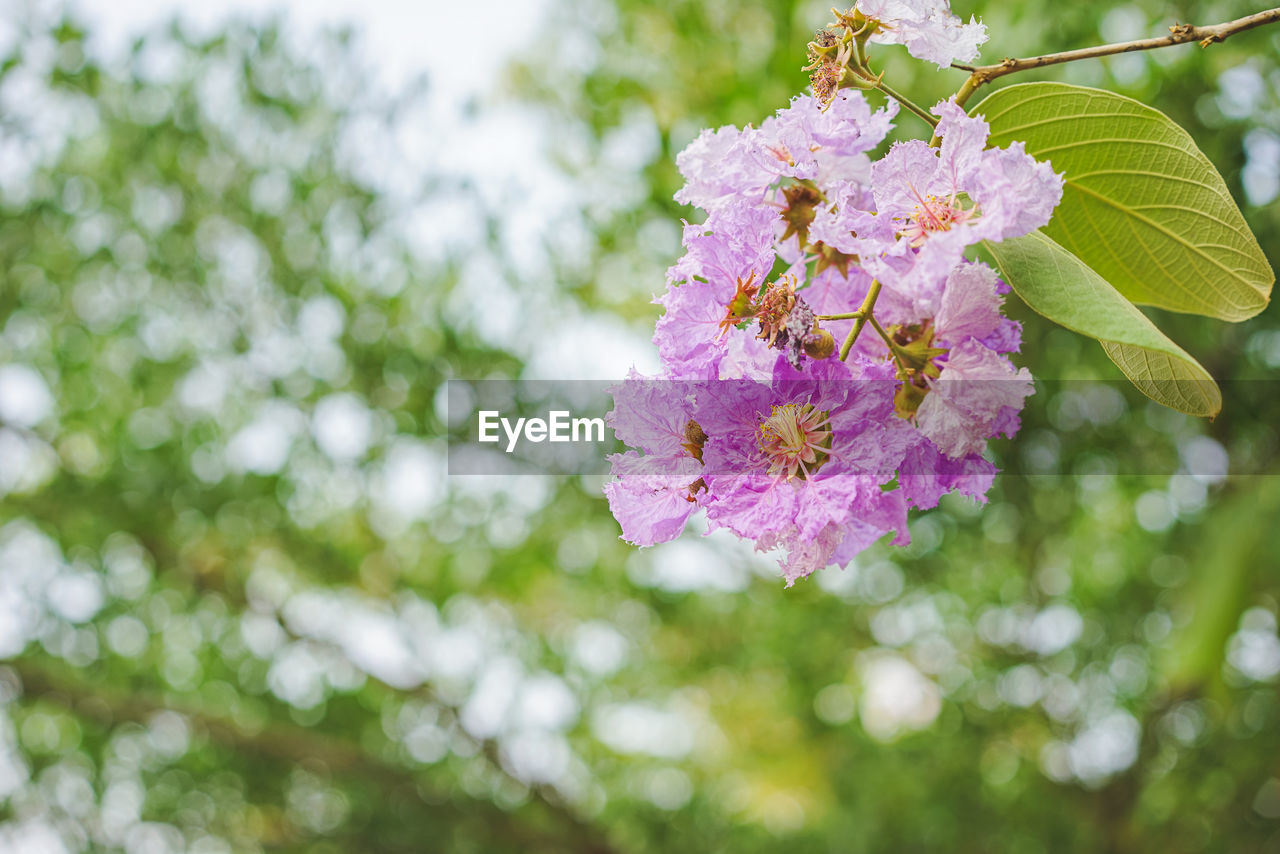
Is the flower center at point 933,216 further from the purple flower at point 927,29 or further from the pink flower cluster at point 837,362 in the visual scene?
the purple flower at point 927,29

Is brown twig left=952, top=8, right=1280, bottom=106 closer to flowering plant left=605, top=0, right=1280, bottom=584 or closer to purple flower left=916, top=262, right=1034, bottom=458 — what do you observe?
flowering plant left=605, top=0, right=1280, bottom=584

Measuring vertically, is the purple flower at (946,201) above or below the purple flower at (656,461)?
above

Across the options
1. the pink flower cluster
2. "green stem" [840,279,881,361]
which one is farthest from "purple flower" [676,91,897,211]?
"green stem" [840,279,881,361]

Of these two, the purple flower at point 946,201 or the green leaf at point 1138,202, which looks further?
the green leaf at point 1138,202

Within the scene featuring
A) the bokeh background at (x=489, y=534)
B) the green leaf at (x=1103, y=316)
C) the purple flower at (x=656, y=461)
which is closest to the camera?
the green leaf at (x=1103, y=316)

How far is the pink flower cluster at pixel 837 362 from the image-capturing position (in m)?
0.67

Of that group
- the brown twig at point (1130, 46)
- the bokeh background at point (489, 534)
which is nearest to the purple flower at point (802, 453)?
the brown twig at point (1130, 46)

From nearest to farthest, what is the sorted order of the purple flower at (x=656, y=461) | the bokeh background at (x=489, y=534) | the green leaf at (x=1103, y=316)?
the green leaf at (x=1103, y=316) < the purple flower at (x=656, y=461) < the bokeh background at (x=489, y=534)

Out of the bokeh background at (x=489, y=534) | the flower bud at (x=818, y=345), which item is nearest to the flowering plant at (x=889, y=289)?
the flower bud at (x=818, y=345)

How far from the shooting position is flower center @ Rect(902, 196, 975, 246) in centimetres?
70

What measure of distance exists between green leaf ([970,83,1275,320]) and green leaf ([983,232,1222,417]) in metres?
0.09

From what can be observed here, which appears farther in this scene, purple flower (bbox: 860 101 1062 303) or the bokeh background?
the bokeh background

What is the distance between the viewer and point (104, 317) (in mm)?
3574

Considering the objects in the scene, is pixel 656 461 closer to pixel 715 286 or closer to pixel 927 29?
pixel 715 286
